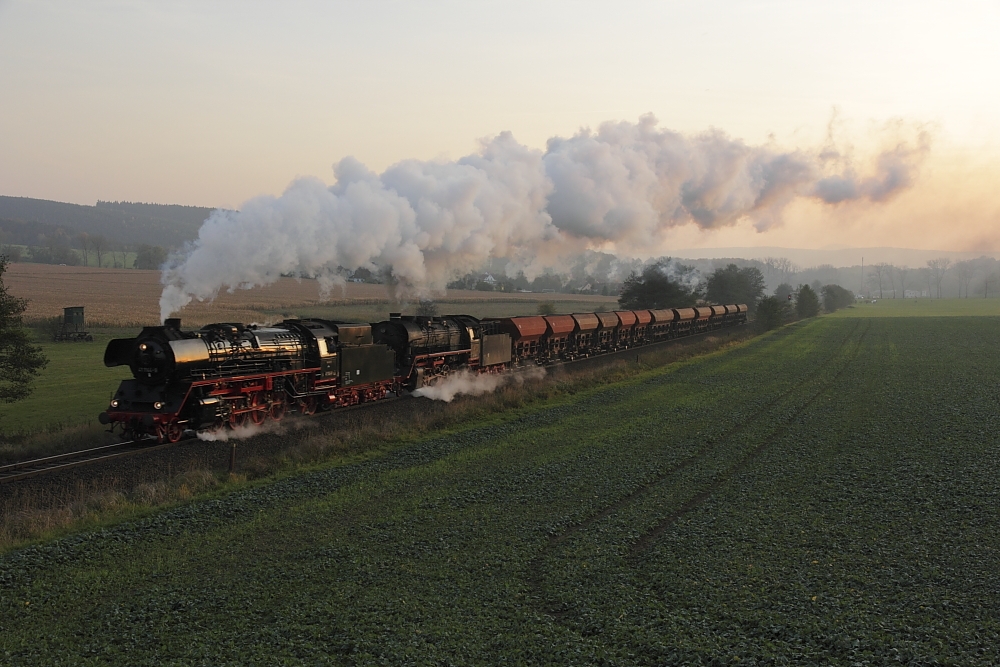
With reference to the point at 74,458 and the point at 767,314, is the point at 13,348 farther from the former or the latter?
the point at 767,314

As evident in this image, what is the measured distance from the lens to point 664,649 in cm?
860

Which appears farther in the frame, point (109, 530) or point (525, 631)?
point (109, 530)

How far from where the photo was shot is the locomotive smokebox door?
2556 centimetres

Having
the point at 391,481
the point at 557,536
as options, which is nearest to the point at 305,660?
the point at 557,536

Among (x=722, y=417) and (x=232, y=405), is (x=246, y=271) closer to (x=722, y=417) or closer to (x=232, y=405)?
(x=232, y=405)

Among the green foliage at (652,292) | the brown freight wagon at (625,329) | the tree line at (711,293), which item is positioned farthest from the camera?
the tree line at (711,293)

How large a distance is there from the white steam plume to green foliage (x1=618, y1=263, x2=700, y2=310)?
41.8m

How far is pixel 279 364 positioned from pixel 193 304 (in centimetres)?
5642

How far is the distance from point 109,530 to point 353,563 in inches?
199

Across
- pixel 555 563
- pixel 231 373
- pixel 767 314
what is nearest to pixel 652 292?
pixel 767 314

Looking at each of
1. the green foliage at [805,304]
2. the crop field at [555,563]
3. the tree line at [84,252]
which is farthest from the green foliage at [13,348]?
the tree line at [84,252]

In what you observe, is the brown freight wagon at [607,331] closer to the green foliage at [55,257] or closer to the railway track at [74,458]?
the railway track at [74,458]

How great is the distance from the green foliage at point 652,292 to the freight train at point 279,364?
39.8 meters

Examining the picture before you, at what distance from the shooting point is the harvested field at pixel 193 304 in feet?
191
